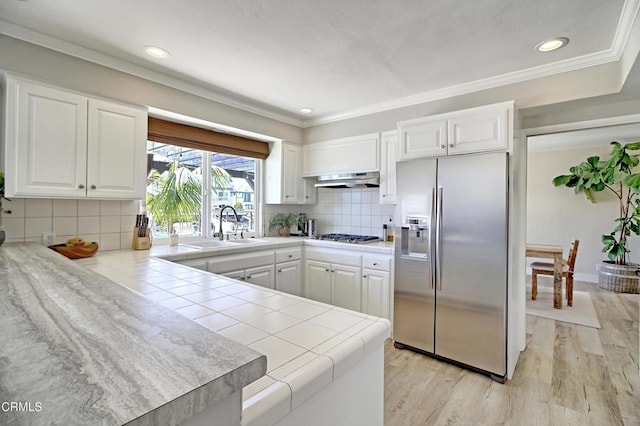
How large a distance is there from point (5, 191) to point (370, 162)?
117 inches

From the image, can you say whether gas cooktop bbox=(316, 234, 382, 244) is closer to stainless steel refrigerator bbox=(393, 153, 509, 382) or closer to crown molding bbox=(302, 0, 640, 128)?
stainless steel refrigerator bbox=(393, 153, 509, 382)

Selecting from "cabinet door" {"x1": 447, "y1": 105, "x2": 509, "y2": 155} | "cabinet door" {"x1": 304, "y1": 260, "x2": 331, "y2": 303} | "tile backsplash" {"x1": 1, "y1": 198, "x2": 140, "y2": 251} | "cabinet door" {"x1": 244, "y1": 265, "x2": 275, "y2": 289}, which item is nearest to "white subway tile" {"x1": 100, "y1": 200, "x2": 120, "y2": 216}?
"tile backsplash" {"x1": 1, "y1": 198, "x2": 140, "y2": 251}

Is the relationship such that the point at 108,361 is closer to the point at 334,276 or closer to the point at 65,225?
the point at 65,225

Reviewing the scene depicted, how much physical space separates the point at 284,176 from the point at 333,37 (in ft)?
6.57

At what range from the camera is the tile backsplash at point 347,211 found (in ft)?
12.1

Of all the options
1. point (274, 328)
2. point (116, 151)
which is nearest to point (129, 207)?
point (116, 151)

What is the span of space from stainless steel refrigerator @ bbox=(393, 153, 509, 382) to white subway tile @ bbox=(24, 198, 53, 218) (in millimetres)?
2765

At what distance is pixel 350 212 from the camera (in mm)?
3910

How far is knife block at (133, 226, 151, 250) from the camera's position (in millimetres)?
2654

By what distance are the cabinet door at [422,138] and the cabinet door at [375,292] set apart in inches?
46.0

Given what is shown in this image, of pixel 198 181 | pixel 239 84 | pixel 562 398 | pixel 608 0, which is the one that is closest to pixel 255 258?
pixel 198 181

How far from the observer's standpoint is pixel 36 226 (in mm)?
2229

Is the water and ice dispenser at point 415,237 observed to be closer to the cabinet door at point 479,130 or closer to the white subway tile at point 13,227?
the cabinet door at point 479,130

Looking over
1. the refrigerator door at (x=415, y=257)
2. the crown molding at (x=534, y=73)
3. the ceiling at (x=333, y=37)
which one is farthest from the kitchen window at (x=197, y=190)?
the refrigerator door at (x=415, y=257)
